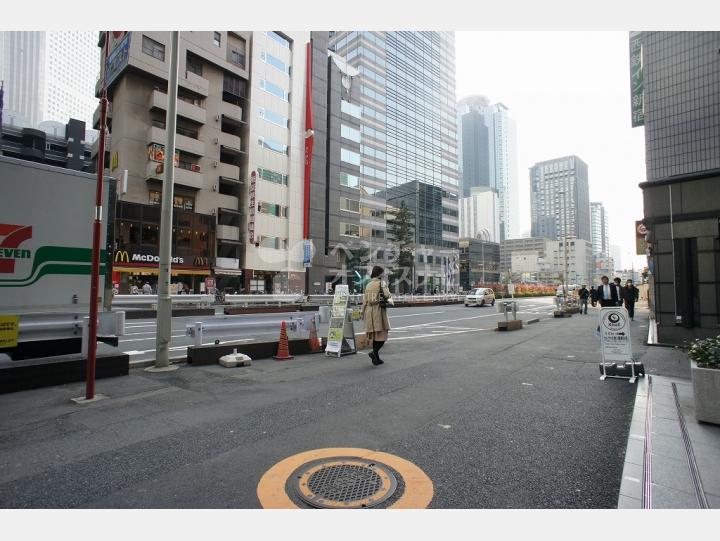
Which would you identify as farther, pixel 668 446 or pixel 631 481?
pixel 668 446

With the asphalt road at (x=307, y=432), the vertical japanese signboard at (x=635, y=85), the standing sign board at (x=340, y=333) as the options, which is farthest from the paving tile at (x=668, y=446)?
the vertical japanese signboard at (x=635, y=85)

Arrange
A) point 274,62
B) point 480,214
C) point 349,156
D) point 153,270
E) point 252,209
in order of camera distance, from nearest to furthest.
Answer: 1. point 153,270
2. point 252,209
3. point 274,62
4. point 349,156
5. point 480,214

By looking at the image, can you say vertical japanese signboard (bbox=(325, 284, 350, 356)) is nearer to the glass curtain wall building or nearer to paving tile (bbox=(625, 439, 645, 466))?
paving tile (bbox=(625, 439, 645, 466))

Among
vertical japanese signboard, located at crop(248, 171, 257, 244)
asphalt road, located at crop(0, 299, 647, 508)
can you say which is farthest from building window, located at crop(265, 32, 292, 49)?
asphalt road, located at crop(0, 299, 647, 508)

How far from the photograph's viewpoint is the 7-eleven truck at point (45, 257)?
18.7 ft

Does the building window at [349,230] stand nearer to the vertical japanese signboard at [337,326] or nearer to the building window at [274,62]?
the building window at [274,62]

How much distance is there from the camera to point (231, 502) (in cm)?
275

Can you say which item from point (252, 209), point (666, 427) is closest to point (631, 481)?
point (666, 427)

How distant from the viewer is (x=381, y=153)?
215ft

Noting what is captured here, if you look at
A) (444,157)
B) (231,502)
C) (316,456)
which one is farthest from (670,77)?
(444,157)

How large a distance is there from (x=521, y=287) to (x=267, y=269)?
41.8 meters

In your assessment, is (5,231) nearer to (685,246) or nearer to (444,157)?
(685,246)

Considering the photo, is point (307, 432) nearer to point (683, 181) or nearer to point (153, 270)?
point (683, 181)

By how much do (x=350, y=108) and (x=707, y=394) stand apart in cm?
5549
